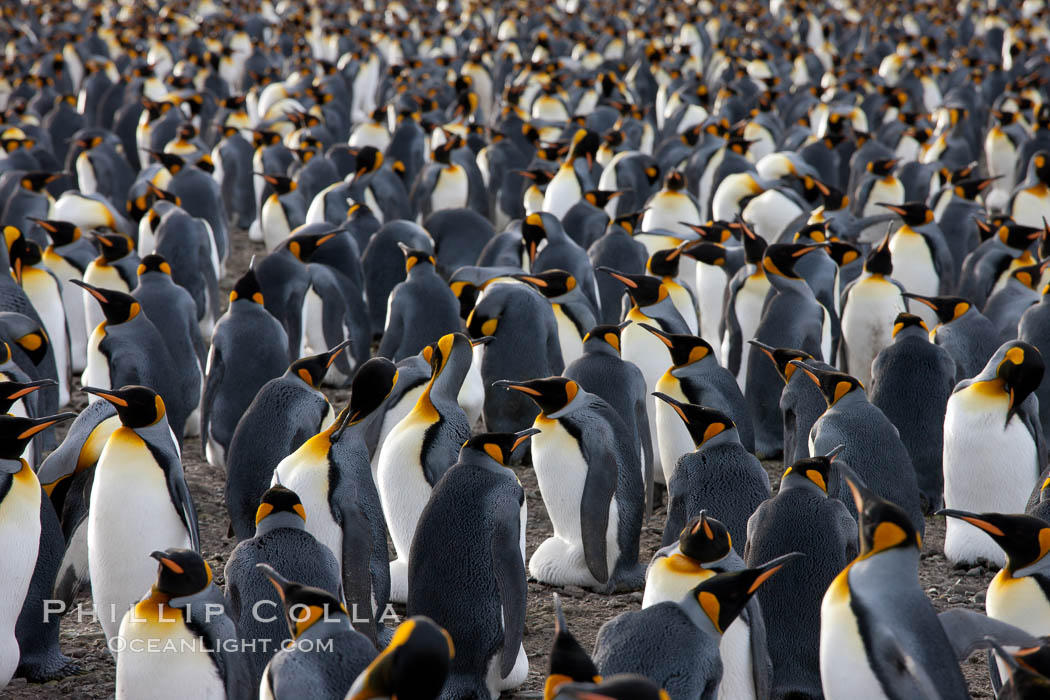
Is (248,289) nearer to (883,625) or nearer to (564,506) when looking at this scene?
(564,506)

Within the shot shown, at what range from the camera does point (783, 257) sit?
5730mm

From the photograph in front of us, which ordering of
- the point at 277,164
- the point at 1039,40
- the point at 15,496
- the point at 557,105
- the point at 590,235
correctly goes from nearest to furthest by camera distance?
Answer: the point at 15,496
the point at 590,235
the point at 277,164
the point at 557,105
the point at 1039,40

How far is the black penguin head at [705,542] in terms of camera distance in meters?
3.08

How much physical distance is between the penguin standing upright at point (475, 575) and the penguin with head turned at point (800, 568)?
0.72 meters

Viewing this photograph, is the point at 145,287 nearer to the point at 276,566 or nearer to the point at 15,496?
the point at 15,496

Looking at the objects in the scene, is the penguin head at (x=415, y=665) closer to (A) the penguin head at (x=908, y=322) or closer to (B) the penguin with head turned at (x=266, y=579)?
(B) the penguin with head turned at (x=266, y=579)

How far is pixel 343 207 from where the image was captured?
8.33m

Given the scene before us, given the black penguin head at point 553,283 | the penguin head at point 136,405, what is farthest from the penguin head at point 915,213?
the penguin head at point 136,405

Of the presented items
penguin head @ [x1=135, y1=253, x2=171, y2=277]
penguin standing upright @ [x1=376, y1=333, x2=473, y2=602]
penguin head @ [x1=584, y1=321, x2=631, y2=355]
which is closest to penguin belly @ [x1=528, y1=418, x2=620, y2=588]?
penguin standing upright @ [x1=376, y1=333, x2=473, y2=602]

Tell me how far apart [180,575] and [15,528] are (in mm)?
796

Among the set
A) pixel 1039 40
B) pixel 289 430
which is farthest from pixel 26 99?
pixel 1039 40

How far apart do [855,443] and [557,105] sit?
9.51 meters

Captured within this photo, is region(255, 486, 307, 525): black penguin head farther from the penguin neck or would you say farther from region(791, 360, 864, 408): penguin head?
region(791, 360, 864, 408): penguin head

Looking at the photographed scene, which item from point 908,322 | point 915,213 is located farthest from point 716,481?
point 915,213
